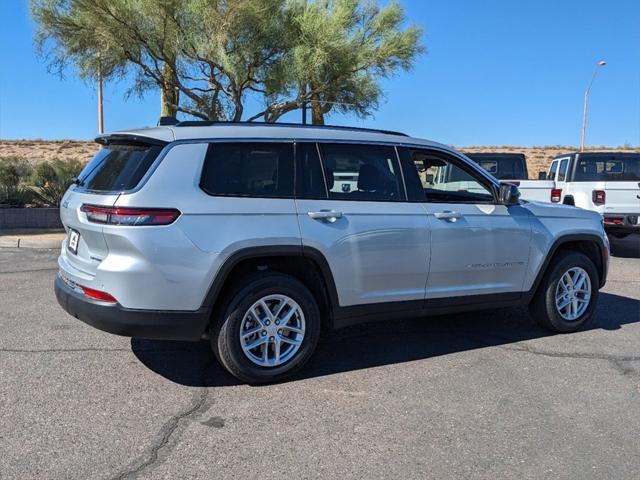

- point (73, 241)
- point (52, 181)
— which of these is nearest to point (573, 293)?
point (73, 241)

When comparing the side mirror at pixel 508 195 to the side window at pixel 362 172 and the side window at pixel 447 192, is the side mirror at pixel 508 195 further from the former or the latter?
the side window at pixel 362 172

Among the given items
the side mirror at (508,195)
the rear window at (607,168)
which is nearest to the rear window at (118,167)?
the side mirror at (508,195)

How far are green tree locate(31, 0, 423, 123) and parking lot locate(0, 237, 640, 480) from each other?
10.8 m

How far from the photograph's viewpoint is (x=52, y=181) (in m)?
14.7

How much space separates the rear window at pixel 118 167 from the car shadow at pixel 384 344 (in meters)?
1.51

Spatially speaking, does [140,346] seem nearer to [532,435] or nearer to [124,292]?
[124,292]

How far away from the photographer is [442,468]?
3244 mm

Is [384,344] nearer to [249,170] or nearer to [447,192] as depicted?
[447,192]

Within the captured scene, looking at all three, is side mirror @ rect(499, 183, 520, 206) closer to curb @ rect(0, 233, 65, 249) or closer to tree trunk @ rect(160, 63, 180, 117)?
curb @ rect(0, 233, 65, 249)

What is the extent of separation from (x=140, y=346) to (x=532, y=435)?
3.29m

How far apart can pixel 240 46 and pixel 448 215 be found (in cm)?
1203

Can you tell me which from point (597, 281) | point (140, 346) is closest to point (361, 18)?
point (597, 281)

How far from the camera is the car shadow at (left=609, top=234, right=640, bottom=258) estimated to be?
12.0 m

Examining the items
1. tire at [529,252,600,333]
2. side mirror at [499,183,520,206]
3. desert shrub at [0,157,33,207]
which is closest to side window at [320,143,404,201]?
side mirror at [499,183,520,206]
